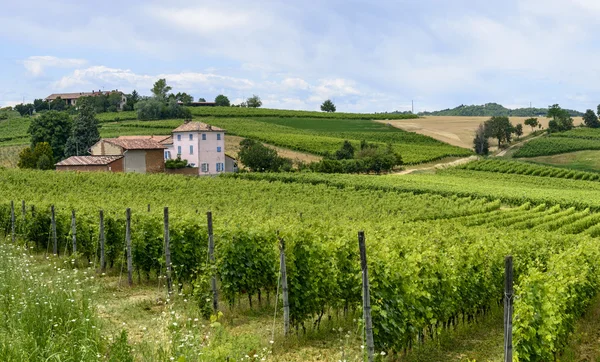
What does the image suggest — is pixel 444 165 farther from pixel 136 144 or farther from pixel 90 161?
pixel 90 161

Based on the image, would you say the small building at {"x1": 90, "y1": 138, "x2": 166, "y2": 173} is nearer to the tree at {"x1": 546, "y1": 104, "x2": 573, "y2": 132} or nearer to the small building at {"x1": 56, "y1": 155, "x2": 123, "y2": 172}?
the small building at {"x1": 56, "y1": 155, "x2": 123, "y2": 172}

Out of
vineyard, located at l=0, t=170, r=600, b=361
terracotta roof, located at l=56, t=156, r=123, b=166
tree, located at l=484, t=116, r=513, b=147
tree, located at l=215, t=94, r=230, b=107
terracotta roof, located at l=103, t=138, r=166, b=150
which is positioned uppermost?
tree, located at l=215, t=94, r=230, b=107

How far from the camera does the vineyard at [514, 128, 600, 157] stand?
319 ft

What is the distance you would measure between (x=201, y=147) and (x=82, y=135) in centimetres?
1909

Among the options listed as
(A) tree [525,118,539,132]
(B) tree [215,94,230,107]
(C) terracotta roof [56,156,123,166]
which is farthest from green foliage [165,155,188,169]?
(B) tree [215,94,230,107]

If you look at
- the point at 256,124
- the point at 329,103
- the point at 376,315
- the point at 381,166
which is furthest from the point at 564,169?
the point at 329,103

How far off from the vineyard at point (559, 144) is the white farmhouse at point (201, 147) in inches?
2018

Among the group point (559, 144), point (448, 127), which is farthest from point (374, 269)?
point (448, 127)

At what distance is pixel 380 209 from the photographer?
39.0 m

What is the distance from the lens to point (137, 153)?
6238 centimetres

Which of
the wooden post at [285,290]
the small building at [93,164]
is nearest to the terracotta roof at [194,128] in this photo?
the small building at [93,164]

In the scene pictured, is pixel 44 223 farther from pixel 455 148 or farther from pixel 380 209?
pixel 455 148

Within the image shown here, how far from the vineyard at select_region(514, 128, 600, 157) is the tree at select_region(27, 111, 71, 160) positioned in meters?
66.9

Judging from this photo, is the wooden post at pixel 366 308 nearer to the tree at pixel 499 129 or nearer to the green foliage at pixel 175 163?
the green foliage at pixel 175 163
